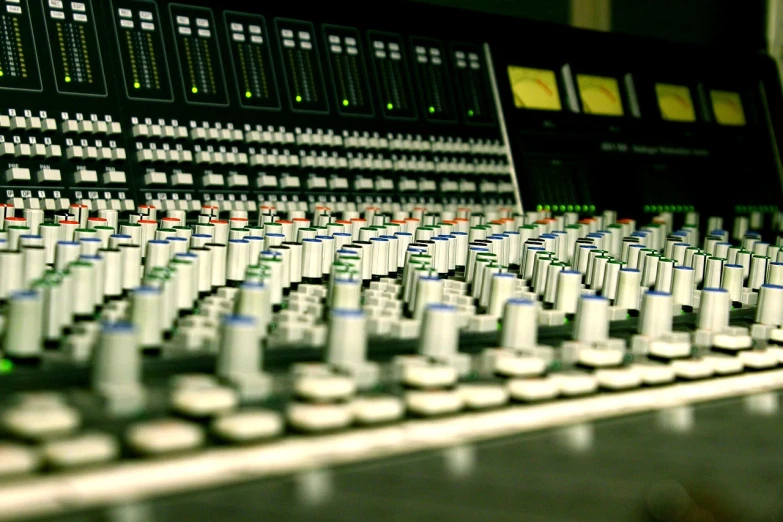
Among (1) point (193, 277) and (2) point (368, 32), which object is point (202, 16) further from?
(1) point (193, 277)

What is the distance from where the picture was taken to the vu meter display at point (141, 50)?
1982 mm

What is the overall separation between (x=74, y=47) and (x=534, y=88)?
129cm

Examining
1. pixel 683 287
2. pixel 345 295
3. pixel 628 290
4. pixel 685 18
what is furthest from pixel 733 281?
pixel 685 18

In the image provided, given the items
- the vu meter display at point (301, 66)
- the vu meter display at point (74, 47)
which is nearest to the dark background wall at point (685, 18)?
the vu meter display at point (301, 66)

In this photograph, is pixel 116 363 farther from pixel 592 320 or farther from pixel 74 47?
pixel 74 47

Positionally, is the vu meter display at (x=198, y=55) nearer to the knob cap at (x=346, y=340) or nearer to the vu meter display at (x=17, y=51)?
the vu meter display at (x=17, y=51)

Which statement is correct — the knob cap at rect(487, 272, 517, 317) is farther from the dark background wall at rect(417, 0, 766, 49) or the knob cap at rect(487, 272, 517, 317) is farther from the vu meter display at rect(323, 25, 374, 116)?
the dark background wall at rect(417, 0, 766, 49)

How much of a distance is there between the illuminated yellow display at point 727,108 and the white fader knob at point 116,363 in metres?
2.65

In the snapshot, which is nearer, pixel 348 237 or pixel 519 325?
→ pixel 519 325

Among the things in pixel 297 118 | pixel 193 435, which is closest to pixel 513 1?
pixel 297 118

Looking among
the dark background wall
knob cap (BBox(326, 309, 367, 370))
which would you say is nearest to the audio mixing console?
knob cap (BBox(326, 309, 367, 370))

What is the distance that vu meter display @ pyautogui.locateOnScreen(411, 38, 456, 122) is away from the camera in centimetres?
246

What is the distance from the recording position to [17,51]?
6.02ft

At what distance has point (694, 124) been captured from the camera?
2.98 m
